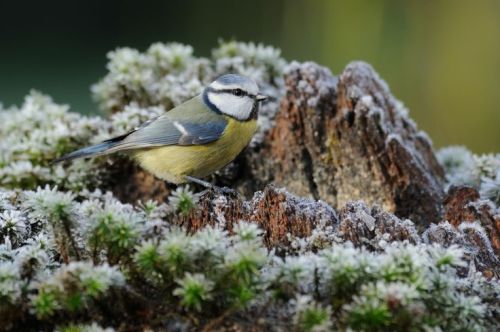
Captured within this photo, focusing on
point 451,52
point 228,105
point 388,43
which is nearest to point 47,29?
point 388,43

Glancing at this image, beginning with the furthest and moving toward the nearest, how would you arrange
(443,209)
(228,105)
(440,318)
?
(228,105) < (443,209) < (440,318)

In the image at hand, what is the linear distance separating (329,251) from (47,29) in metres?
4.52

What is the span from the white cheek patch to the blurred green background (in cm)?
180

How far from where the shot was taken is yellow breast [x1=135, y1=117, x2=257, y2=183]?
2.29 m

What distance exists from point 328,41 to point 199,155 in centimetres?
212

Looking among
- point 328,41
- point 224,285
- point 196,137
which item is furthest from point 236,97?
point 328,41

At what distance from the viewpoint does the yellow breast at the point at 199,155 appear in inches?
90.2

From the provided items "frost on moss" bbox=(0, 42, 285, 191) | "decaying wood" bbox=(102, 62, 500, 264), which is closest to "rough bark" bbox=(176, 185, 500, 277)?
"decaying wood" bbox=(102, 62, 500, 264)

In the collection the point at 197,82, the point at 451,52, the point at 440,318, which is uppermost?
the point at 451,52

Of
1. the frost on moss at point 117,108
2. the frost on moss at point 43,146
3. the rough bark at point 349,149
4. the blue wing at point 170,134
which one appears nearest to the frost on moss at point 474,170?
the rough bark at point 349,149

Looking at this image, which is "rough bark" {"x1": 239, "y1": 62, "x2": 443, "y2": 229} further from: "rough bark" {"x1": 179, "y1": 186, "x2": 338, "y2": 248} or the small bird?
"rough bark" {"x1": 179, "y1": 186, "x2": 338, "y2": 248}

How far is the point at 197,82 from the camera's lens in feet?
9.09

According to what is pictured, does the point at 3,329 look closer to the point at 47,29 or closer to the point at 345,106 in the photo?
the point at 345,106

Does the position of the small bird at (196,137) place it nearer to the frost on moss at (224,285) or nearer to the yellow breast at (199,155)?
the yellow breast at (199,155)
